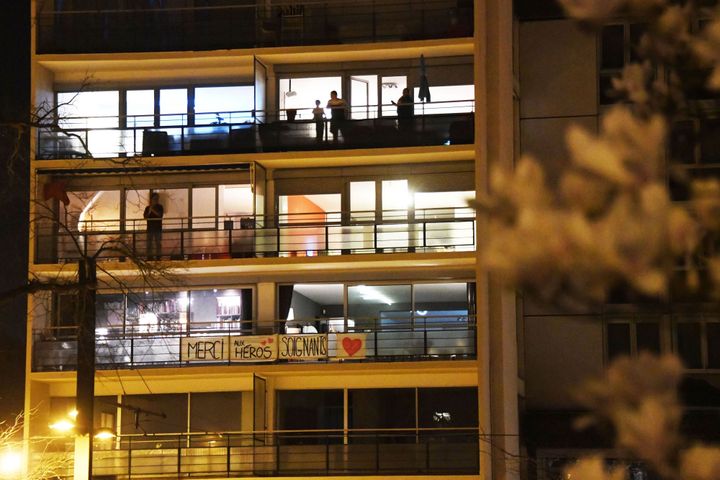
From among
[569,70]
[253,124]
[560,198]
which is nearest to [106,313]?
[253,124]

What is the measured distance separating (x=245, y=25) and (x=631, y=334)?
36.1 ft

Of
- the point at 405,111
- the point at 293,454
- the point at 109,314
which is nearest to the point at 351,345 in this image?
the point at 293,454

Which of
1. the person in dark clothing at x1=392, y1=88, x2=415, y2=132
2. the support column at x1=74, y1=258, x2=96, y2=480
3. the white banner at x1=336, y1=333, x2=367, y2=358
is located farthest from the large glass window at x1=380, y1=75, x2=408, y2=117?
the support column at x1=74, y1=258, x2=96, y2=480

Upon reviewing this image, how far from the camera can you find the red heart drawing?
32000mm

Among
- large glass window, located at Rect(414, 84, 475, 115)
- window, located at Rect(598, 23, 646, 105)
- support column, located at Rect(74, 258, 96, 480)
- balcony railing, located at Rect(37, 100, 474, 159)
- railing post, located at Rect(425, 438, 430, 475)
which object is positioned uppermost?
window, located at Rect(598, 23, 646, 105)

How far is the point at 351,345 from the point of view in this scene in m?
32.0

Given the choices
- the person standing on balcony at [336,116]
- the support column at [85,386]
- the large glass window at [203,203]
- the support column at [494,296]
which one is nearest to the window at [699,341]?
the support column at [494,296]

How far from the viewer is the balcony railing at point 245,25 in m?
33.7

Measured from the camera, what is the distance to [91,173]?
3444 cm

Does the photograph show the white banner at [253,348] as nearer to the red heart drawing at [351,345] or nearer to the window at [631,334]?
the red heart drawing at [351,345]

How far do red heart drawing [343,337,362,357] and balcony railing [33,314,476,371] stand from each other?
0.11m

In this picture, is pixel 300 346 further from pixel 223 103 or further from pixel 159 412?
pixel 223 103

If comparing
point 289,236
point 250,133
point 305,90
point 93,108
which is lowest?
point 289,236

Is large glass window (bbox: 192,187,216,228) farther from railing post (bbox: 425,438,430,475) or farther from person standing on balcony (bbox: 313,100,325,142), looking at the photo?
railing post (bbox: 425,438,430,475)
